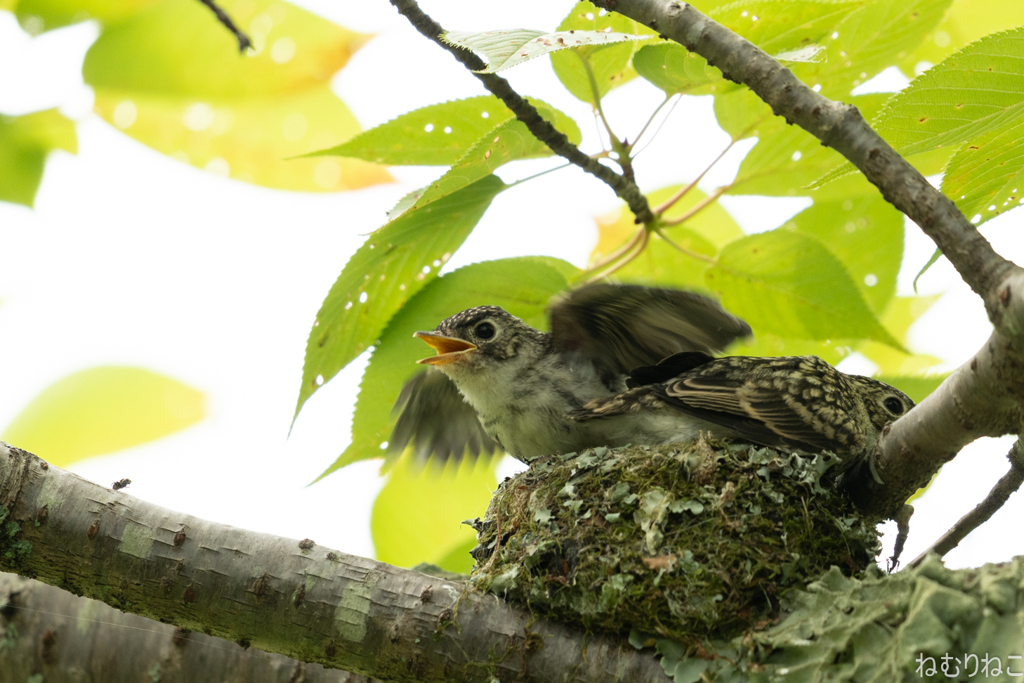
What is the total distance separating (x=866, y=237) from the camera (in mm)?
3463

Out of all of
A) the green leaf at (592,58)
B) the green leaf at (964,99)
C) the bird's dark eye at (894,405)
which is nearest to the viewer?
the green leaf at (964,99)

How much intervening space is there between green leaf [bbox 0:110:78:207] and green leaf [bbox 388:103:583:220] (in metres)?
2.16

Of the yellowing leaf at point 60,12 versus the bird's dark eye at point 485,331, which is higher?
the yellowing leaf at point 60,12

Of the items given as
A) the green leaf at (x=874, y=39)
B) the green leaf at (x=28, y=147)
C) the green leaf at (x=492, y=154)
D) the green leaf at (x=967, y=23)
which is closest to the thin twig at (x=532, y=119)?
the green leaf at (x=492, y=154)

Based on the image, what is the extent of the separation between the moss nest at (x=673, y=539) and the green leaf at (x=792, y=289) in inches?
26.1

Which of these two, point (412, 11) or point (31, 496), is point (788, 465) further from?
point (31, 496)

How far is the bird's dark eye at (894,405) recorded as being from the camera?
295cm

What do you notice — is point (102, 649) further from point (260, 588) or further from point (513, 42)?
point (513, 42)

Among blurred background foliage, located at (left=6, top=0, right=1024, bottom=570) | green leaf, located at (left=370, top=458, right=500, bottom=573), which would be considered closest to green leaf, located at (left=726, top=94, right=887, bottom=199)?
blurred background foliage, located at (left=6, top=0, right=1024, bottom=570)

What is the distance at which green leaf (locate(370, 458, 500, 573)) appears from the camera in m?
3.79

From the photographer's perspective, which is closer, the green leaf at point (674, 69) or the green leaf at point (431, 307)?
the green leaf at point (674, 69)

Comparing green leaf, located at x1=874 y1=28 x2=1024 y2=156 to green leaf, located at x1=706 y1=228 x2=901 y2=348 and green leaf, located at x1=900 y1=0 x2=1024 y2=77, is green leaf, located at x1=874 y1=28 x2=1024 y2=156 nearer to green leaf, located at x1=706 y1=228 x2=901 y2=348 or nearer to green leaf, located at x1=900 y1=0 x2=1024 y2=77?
green leaf, located at x1=706 y1=228 x2=901 y2=348

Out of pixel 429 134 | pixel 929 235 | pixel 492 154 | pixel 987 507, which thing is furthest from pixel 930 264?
pixel 429 134

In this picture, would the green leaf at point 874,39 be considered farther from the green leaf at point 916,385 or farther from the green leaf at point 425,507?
the green leaf at point 425,507
